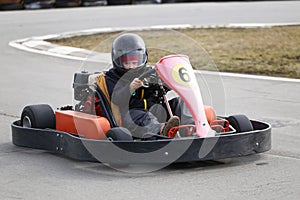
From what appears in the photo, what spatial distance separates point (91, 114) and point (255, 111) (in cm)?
239

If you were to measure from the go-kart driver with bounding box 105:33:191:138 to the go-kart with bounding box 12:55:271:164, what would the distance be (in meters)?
0.10

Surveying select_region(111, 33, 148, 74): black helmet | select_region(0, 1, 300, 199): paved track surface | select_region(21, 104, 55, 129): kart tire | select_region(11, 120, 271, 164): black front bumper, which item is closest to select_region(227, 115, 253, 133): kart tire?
select_region(11, 120, 271, 164): black front bumper

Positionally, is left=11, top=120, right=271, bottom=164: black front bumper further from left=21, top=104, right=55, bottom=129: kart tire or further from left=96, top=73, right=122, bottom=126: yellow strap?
left=21, top=104, right=55, bottom=129: kart tire

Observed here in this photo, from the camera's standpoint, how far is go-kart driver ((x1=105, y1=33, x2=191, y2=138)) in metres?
5.61

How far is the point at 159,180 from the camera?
5074mm

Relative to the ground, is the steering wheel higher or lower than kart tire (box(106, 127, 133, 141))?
higher

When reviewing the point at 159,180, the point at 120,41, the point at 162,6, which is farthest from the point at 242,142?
the point at 162,6

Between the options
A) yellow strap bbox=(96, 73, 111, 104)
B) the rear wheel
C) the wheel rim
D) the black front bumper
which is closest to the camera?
the black front bumper

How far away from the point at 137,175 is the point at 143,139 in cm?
32

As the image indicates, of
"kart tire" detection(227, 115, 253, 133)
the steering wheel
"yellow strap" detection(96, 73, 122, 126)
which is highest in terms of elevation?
the steering wheel

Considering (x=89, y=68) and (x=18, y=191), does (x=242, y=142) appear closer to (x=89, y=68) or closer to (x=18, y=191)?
(x=18, y=191)

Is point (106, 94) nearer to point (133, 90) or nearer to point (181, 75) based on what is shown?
point (133, 90)

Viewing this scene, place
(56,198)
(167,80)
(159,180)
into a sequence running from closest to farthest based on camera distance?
1. (56,198)
2. (159,180)
3. (167,80)

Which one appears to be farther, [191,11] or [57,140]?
[191,11]
